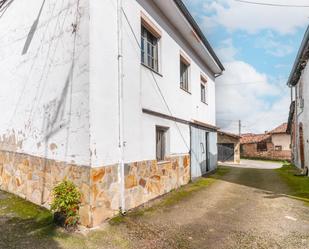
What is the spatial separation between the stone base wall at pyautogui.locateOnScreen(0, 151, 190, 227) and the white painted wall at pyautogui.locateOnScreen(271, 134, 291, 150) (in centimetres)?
3533

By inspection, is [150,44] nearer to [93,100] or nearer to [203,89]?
[93,100]

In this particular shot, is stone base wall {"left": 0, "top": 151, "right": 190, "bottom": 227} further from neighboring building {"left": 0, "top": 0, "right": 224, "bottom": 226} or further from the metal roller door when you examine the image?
the metal roller door

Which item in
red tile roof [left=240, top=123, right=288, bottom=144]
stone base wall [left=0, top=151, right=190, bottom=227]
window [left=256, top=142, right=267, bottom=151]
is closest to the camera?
stone base wall [left=0, top=151, right=190, bottom=227]

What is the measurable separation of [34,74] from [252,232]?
6200 mm

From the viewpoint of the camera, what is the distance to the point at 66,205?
495cm

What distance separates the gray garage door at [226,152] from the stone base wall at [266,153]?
14.2 metres

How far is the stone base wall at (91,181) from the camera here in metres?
5.17

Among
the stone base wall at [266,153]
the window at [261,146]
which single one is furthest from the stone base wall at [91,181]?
the window at [261,146]

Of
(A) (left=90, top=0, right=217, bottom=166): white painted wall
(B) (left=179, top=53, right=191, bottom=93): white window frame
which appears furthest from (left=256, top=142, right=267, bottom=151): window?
(A) (left=90, top=0, right=217, bottom=166): white painted wall

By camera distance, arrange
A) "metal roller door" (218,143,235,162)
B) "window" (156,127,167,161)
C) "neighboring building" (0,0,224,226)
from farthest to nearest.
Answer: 1. "metal roller door" (218,143,235,162)
2. "window" (156,127,167,161)
3. "neighboring building" (0,0,224,226)

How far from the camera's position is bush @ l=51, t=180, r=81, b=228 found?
4.95 m

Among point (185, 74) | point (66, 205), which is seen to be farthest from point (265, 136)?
point (66, 205)

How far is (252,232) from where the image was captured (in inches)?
199

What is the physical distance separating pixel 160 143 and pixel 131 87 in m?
2.64
